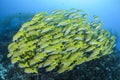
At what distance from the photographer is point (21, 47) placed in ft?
16.4

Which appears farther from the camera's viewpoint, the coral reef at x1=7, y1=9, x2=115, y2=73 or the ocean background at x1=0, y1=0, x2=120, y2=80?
the ocean background at x1=0, y1=0, x2=120, y2=80

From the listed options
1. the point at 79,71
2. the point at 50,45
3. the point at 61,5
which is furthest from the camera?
the point at 61,5

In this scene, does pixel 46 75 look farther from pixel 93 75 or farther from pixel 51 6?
pixel 51 6

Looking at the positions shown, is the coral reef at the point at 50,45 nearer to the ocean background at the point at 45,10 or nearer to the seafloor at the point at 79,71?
the seafloor at the point at 79,71

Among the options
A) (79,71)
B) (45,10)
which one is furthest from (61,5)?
(79,71)

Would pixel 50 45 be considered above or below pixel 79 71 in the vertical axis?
above

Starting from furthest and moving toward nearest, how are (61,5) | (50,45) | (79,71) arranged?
(61,5), (79,71), (50,45)

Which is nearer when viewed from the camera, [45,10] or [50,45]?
[50,45]

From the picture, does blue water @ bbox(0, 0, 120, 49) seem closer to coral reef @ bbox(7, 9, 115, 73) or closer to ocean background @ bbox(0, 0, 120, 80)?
ocean background @ bbox(0, 0, 120, 80)

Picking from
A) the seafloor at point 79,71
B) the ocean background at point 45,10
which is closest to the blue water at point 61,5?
the ocean background at point 45,10

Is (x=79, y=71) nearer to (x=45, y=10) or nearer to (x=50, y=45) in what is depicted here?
(x=50, y=45)

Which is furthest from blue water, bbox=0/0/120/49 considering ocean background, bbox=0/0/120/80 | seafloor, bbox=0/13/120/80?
seafloor, bbox=0/13/120/80

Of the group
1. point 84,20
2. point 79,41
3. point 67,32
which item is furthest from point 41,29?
point 84,20

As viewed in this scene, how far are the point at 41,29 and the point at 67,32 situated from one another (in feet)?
1.94
